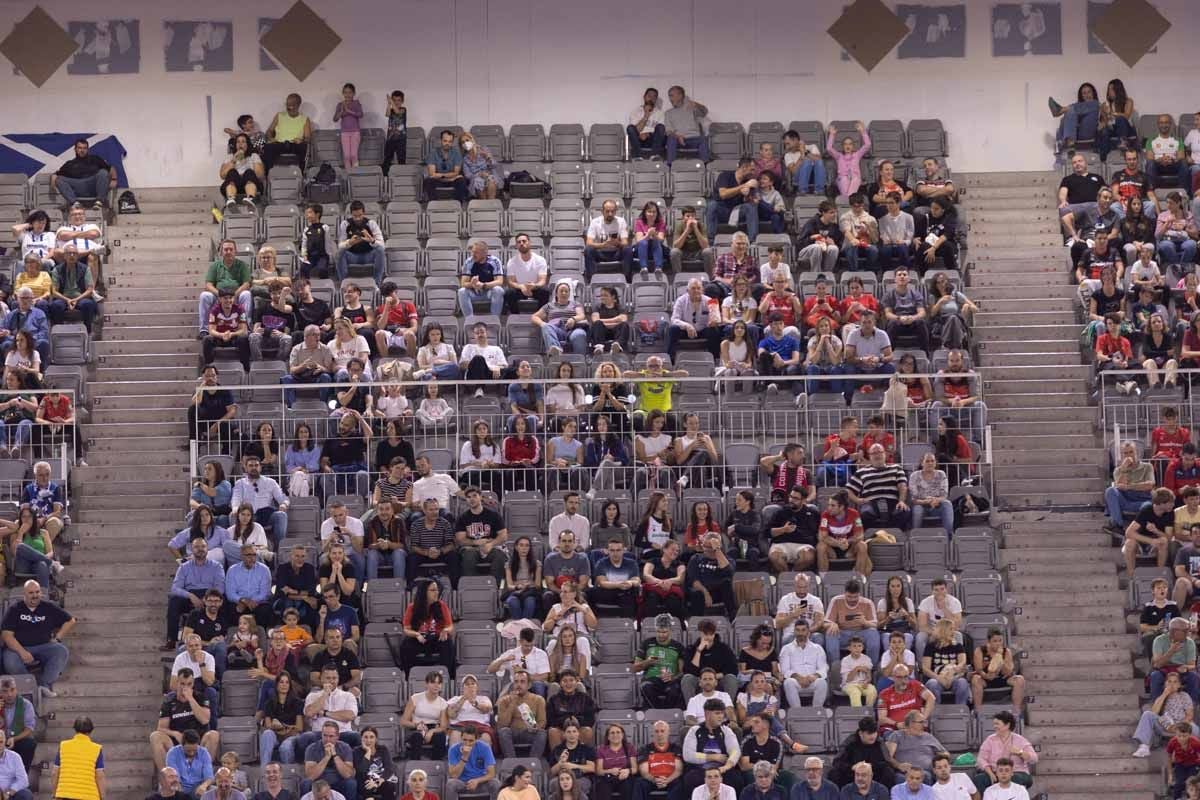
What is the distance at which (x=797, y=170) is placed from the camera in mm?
26688

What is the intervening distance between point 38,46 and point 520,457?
10102mm

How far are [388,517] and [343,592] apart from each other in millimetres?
914

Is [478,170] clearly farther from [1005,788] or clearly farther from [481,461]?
[1005,788]

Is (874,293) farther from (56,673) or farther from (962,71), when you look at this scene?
(56,673)

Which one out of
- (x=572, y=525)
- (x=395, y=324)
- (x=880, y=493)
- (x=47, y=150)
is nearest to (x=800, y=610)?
(x=880, y=493)

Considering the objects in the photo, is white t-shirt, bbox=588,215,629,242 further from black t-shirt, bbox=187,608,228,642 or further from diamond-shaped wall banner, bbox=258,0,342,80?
black t-shirt, bbox=187,608,228,642

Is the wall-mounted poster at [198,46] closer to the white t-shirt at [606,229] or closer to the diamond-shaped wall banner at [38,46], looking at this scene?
the diamond-shaped wall banner at [38,46]

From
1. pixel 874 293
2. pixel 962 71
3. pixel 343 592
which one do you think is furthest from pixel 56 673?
pixel 962 71

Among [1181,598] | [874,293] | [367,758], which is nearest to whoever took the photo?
[367,758]

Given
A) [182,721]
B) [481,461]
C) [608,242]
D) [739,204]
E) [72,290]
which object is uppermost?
[739,204]

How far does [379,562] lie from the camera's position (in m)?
21.4

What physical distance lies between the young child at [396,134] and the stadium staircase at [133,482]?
216 cm

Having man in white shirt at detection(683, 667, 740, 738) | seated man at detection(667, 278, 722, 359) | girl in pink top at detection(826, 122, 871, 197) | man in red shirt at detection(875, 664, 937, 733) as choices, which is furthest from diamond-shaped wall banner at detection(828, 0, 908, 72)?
man in white shirt at detection(683, 667, 740, 738)

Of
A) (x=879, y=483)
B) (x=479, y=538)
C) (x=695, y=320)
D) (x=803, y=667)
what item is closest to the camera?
(x=803, y=667)
